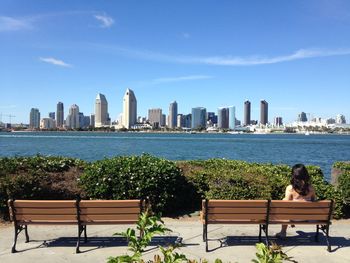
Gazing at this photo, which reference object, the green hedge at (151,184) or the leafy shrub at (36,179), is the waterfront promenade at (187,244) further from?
the green hedge at (151,184)

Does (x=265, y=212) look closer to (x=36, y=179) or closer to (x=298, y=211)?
(x=298, y=211)

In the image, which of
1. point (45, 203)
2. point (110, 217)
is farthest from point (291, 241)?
point (45, 203)

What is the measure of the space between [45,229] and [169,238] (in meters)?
2.53

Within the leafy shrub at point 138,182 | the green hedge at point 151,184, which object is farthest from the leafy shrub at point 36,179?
the leafy shrub at point 138,182

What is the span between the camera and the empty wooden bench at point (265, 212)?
7.12m

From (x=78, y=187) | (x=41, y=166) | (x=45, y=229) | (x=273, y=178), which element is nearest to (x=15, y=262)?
(x=45, y=229)

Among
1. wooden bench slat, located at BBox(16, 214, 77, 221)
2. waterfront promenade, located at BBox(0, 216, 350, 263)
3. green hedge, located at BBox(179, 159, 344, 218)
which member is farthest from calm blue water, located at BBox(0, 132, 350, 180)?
wooden bench slat, located at BBox(16, 214, 77, 221)

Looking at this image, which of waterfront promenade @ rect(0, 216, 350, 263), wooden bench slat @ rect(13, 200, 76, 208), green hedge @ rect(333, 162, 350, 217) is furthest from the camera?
green hedge @ rect(333, 162, 350, 217)

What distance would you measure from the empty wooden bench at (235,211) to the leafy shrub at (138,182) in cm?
266

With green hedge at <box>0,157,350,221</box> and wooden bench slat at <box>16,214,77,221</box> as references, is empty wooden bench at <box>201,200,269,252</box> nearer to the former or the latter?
wooden bench slat at <box>16,214,77,221</box>

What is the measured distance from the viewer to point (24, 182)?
9.52 meters

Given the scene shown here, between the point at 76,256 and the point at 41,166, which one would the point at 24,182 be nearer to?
the point at 41,166

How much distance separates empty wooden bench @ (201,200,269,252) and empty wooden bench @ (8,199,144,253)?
1129mm

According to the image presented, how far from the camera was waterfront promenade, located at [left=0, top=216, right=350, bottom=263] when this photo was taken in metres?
6.66
